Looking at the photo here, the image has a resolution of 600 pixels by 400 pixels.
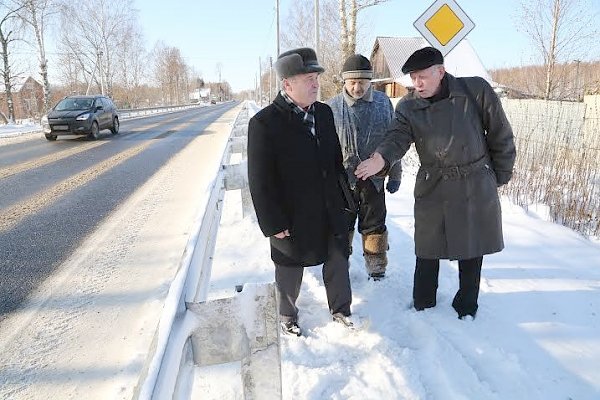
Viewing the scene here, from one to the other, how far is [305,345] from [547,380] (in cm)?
137

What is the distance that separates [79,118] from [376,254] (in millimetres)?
14815

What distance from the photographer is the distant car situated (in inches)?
601

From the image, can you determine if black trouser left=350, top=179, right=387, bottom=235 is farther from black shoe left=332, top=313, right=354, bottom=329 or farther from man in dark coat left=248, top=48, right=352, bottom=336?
black shoe left=332, top=313, right=354, bottom=329

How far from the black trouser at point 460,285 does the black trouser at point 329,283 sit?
585mm

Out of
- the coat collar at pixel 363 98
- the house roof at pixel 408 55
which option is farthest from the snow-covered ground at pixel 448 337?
the house roof at pixel 408 55

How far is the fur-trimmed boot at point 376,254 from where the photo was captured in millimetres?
3633

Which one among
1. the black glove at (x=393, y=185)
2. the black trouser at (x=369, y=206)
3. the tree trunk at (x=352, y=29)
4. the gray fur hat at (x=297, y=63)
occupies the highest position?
the tree trunk at (x=352, y=29)

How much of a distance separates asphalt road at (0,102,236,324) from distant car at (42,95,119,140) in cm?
167

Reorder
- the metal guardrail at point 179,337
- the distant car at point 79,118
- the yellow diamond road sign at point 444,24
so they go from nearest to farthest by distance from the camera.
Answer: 1. the metal guardrail at point 179,337
2. the yellow diamond road sign at point 444,24
3. the distant car at point 79,118

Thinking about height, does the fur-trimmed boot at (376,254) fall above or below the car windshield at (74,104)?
below

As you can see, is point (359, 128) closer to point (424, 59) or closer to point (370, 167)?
point (370, 167)

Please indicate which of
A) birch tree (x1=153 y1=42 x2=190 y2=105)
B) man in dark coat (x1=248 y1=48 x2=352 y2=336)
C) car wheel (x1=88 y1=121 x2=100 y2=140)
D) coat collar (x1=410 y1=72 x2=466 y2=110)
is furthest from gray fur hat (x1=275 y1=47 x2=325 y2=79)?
birch tree (x1=153 y1=42 x2=190 y2=105)

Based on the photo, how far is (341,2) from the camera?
19312 millimetres

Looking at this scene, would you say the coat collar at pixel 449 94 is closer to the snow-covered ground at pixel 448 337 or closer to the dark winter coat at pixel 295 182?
the dark winter coat at pixel 295 182
